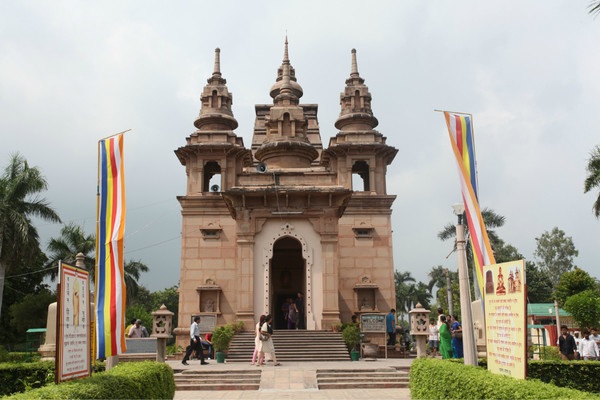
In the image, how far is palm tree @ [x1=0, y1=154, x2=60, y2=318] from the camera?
103 feet

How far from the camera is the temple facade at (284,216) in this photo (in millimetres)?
23312

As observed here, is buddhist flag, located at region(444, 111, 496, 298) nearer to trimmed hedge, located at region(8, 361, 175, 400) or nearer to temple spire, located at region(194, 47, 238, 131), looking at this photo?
trimmed hedge, located at region(8, 361, 175, 400)

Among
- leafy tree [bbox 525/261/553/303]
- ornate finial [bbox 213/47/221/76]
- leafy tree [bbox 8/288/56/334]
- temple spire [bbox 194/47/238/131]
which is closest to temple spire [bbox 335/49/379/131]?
temple spire [bbox 194/47/238/131]

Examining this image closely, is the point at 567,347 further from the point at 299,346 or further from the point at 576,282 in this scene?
the point at 576,282

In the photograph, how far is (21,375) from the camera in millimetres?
14211

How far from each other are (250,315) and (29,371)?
Answer: 9.72 meters

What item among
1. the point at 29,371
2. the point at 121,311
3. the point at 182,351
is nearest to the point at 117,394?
the point at 121,311

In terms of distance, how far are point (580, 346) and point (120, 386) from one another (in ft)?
58.4

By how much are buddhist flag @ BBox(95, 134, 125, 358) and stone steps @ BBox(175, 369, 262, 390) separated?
5281mm

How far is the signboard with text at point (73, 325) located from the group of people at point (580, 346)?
16044 millimetres

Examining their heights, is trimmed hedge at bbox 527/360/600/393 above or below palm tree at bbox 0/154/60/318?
below

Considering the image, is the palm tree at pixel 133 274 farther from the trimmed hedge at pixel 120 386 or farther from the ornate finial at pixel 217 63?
the trimmed hedge at pixel 120 386

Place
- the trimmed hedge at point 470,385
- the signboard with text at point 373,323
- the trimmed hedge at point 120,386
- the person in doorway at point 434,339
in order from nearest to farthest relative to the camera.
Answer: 1. the trimmed hedge at point 120,386
2. the trimmed hedge at point 470,385
3. the signboard with text at point 373,323
4. the person in doorway at point 434,339

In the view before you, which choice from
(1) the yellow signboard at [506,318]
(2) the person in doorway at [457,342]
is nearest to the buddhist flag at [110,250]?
(1) the yellow signboard at [506,318]
